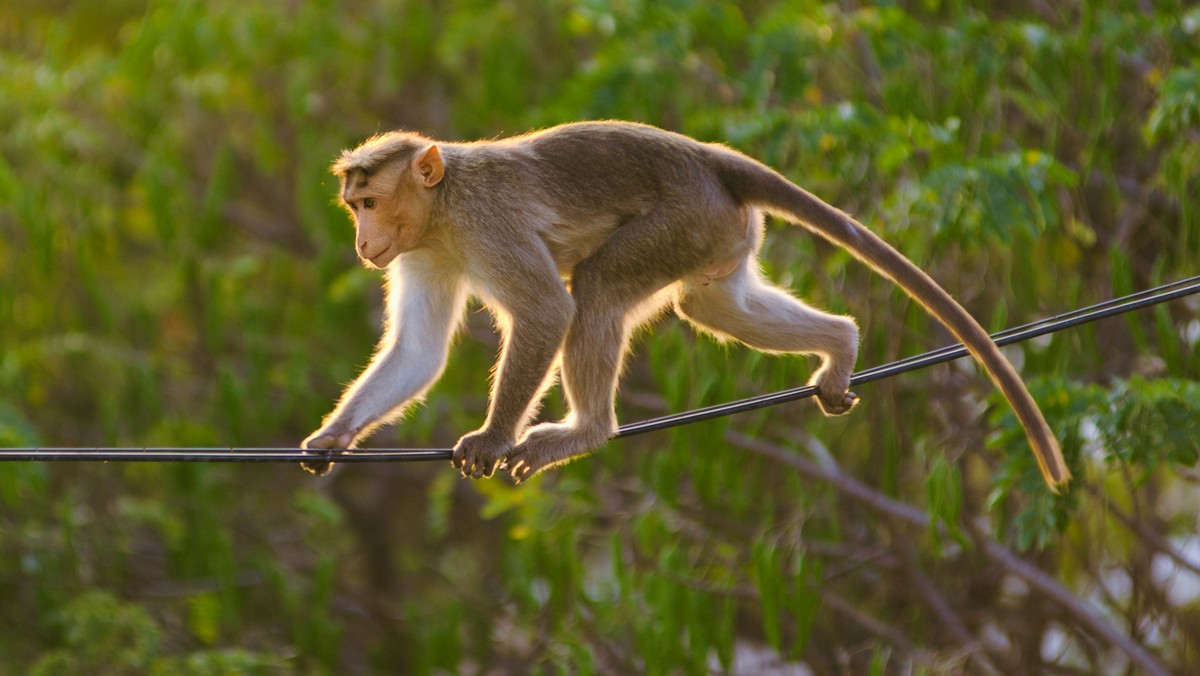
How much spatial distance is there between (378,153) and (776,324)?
1.59 m

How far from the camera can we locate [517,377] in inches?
185

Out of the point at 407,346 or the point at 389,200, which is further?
the point at 407,346

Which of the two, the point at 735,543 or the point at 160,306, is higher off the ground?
the point at 160,306

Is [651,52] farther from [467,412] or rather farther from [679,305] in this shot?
[467,412]

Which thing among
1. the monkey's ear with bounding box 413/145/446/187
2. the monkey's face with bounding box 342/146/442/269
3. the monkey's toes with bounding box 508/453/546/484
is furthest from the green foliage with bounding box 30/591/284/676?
the monkey's ear with bounding box 413/145/446/187

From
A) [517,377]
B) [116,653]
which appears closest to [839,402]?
[517,377]

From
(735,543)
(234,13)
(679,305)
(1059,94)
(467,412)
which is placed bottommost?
(735,543)

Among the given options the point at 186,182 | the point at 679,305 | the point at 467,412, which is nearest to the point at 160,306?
the point at 186,182

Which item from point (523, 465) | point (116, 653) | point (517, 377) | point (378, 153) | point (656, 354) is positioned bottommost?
point (116, 653)

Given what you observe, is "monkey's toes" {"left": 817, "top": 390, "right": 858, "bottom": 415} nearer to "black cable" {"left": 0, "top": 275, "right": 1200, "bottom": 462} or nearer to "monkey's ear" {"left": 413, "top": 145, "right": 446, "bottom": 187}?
"black cable" {"left": 0, "top": 275, "right": 1200, "bottom": 462}

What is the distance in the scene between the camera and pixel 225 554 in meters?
8.97

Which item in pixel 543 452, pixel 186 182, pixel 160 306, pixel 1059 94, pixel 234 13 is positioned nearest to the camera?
pixel 543 452

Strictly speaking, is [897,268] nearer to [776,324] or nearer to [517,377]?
[776,324]

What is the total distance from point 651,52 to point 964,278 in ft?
8.36
